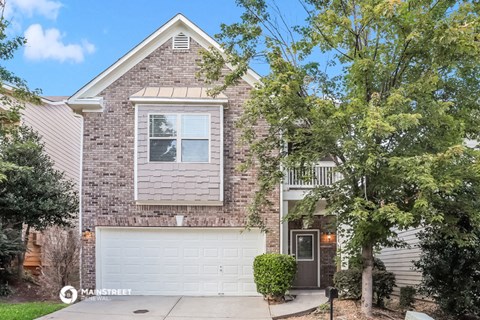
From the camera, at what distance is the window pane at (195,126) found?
40.0ft

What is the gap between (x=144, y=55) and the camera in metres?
12.6

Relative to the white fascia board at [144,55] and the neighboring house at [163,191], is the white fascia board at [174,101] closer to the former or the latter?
the neighboring house at [163,191]

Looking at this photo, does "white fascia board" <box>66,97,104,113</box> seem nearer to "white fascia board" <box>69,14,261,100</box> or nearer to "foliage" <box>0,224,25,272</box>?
"white fascia board" <box>69,14,261,100</box>

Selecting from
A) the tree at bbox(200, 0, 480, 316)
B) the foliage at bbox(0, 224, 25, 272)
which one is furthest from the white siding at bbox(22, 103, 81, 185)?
the tree at bbox(200, 0, 480, 316)

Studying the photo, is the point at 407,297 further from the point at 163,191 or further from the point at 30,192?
the point at 30,192

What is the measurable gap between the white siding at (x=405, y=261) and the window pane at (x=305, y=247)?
2.47 m

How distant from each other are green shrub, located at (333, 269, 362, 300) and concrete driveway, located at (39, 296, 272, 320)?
1.83m

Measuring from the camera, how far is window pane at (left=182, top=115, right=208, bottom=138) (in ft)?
40.0

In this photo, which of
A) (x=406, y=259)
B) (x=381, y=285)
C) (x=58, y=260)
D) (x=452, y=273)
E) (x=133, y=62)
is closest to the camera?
(x=452, y=273)

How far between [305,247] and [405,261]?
335 centimetres

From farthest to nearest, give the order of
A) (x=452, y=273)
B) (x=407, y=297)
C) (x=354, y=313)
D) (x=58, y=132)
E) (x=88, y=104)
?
(x=58, y=132)
(x=88, y=104)
(x=407, y=297)
(x=354, y=313)
(x=452, y=273)

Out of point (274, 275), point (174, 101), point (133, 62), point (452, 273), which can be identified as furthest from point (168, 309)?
point (133, 62)

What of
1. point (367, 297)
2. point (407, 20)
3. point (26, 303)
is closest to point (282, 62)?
point (407, 20)

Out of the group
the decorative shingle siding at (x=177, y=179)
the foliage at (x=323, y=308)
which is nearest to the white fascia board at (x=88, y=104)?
the decorative shingle siding at (x=177, y=179)
